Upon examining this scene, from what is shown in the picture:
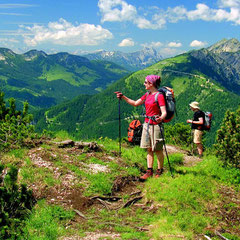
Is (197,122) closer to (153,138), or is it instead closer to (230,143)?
(230,143)

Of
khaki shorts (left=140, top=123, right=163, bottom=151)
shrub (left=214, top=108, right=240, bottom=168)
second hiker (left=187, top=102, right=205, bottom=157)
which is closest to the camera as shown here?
khaki shorts (left=140, top=123, right=163, bottom=151)

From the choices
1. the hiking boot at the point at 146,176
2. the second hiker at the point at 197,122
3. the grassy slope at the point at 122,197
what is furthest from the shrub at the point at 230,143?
the hiking boot at the point at 146,176

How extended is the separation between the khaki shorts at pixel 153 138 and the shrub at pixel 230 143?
2.99 meters

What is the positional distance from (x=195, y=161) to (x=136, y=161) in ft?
10.3

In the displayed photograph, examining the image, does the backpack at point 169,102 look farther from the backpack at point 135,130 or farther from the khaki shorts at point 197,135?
the khaki shorts at point 197,135

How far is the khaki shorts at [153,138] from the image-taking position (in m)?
8.59

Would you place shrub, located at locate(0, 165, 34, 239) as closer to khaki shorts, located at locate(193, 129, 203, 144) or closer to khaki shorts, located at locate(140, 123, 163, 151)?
khaki shorts, located at locate(140, 123, 163, 151)

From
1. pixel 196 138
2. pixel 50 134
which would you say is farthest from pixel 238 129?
pixel 50 134

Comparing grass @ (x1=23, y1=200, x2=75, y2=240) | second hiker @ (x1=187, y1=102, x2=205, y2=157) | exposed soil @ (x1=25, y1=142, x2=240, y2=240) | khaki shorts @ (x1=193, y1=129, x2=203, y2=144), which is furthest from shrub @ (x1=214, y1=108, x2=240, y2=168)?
grass @ (x1=23, y1=200, x2=75, y2=240)

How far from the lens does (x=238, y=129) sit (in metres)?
10.5

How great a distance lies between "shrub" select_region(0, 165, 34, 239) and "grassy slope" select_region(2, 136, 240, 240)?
26 centimetres

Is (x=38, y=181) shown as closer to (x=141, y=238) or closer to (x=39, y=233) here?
(x=39, y=233)

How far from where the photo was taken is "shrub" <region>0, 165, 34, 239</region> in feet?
15.8

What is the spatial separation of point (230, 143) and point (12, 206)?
27.9 ft
